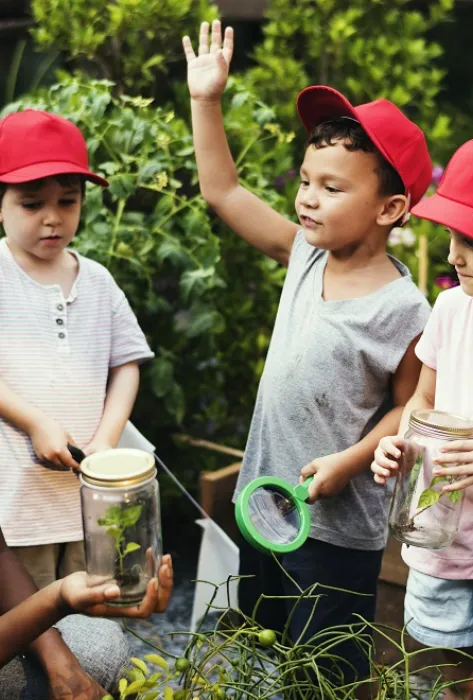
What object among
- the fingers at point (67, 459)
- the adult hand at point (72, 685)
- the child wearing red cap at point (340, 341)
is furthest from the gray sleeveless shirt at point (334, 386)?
the adult hand at point (72, 685)

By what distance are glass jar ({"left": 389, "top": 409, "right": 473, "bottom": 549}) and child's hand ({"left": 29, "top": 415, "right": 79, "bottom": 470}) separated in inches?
28.8

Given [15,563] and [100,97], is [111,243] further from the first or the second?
[15,563]

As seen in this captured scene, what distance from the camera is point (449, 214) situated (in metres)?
1.75

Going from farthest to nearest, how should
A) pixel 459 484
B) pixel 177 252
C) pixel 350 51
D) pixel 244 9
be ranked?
pixel 244 9 < pixel 350 51 < pixel 177 252 < pixel 459 484

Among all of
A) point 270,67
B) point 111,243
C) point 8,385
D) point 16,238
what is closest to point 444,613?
point 8,385

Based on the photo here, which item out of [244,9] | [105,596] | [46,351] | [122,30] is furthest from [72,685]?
[244,9]

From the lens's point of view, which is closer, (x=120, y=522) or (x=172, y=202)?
(x=120, y=522)

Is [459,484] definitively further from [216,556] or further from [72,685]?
[216,556]

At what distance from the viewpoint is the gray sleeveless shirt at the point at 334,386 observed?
6.76 feet

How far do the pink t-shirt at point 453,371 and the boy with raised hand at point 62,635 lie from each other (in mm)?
687

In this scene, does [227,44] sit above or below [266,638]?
above


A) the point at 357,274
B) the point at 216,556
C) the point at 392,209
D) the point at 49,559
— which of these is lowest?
the point at 216,556

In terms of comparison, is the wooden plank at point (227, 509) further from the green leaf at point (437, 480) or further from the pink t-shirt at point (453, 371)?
the green leaf at point (437, 480)

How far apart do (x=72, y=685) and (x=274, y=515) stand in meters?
0.55
